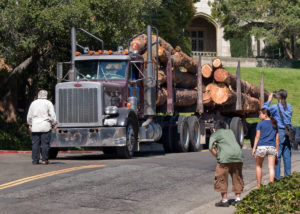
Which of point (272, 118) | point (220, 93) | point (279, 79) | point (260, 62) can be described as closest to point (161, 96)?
point (220, 93)

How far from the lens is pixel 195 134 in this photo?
76.4 ft

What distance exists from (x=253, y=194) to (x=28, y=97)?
22.6 metres

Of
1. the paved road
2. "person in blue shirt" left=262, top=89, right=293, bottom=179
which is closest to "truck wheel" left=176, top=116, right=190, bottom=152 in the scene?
the paved road

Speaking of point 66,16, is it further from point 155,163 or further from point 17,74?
point 155,163

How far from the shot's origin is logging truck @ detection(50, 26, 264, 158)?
57.2 feet

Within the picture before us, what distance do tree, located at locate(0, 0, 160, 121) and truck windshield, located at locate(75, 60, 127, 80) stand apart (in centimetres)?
478

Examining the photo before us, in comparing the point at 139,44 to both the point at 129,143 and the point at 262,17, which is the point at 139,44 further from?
the point at 262,17

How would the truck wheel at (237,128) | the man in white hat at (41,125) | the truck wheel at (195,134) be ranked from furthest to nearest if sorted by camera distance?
the truck wheel at (237,128) < the truck wheel at (195,134) < the man in white hat at (41,125)

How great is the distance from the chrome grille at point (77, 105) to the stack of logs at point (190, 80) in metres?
3.34

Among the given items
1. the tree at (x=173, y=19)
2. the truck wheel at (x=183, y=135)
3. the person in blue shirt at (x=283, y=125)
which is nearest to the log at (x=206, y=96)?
the truck wheel at (x=183, y=135)

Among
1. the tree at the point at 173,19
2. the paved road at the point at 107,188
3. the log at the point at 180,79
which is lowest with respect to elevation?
the paved road at the point at 107,188

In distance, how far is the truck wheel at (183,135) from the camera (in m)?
21.9

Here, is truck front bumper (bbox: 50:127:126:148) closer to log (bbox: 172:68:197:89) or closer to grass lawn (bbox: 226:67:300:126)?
log (bbox: 172:68:197:89)

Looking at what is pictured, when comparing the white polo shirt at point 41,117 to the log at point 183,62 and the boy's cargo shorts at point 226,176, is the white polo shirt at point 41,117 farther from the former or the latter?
the log at point 183,62
